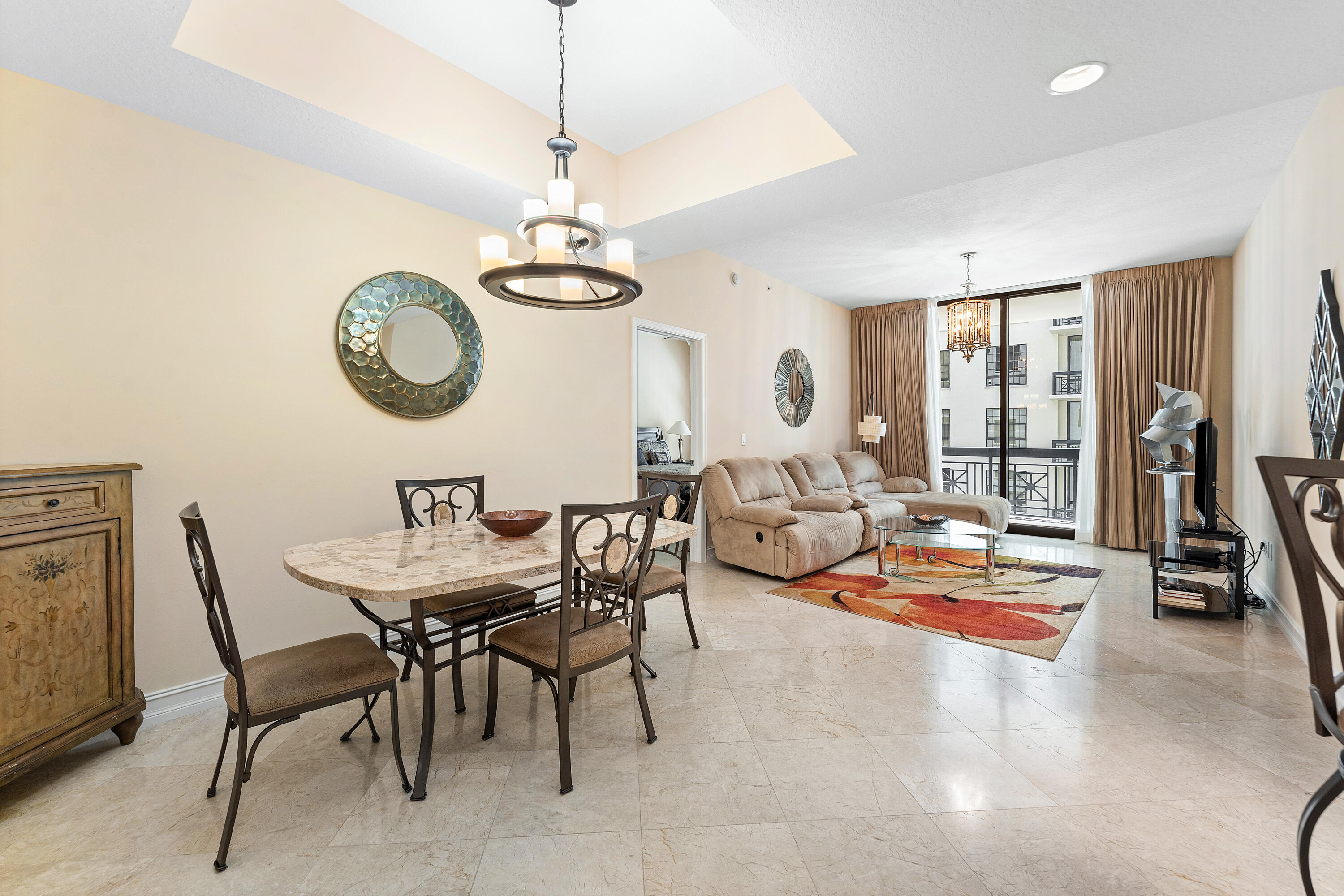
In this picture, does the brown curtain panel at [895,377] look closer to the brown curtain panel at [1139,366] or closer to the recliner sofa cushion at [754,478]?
the brown curtain panel at [1139,366]

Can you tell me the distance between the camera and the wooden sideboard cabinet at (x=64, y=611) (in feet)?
5.58

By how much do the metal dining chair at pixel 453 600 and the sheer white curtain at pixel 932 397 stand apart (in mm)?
5398

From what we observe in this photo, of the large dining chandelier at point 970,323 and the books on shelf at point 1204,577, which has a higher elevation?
the large dining chandelier at point 970,323

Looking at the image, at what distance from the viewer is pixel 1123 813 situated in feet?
5.54

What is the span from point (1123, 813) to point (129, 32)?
394cm

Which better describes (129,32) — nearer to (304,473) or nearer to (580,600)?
(304,473)

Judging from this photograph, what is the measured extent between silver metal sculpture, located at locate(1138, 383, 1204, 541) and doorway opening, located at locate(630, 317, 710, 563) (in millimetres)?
3301

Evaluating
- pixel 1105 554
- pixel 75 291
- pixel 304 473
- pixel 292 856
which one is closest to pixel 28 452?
pixel 75 291

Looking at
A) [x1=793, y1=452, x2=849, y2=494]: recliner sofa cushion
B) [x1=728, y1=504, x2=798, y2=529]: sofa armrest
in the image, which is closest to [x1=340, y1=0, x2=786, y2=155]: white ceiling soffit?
[x1=728, y1=504, x2=798, y2=529]: sofa armrest

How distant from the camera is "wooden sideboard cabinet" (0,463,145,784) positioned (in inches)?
66.9

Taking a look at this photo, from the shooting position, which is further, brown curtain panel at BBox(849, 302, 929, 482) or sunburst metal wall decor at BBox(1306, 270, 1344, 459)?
brown curtain panel at BBox(849, 302, 929, 482)

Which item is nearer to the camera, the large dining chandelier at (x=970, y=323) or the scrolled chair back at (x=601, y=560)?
the scrolled chair back at (x=601, y=560)

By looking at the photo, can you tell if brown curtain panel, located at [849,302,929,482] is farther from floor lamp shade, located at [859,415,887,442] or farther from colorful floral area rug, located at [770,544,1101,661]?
colorful floral area rug, located at [770,544,1101,661]

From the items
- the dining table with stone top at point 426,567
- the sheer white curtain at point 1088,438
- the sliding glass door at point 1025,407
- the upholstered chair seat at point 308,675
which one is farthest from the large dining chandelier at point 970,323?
the upholstered chair seat at point 308,675
